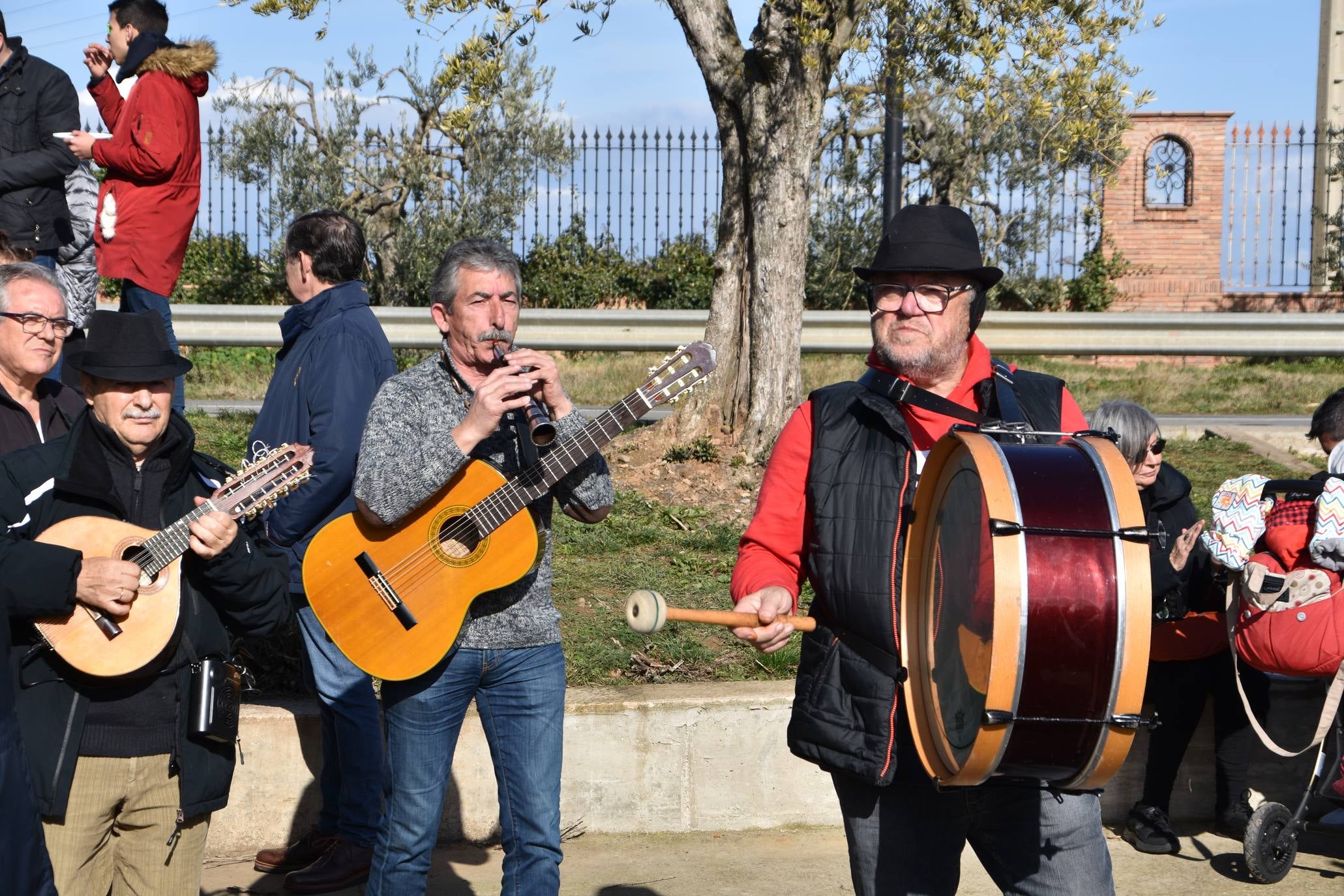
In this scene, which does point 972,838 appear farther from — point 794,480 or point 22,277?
point 22,277

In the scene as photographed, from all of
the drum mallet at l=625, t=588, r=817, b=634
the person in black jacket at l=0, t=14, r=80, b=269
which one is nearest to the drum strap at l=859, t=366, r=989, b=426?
the drum mallet at l=625, t=588, r=817, b=634

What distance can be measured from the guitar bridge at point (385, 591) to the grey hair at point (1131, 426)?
Result: 9.64 ft

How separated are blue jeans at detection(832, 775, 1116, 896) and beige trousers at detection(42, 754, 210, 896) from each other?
185 centimetres

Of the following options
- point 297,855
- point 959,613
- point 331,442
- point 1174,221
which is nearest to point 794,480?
point 959,613

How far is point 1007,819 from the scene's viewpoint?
10.8 ft

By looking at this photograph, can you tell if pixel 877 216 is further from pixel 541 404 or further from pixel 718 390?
pixel 541 404

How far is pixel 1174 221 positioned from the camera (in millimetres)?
20703

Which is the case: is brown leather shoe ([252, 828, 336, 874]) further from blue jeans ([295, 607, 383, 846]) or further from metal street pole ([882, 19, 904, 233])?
metal street pole ([882, 19, 904, 233])

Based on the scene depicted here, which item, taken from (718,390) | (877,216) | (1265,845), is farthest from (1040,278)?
(1265,845)

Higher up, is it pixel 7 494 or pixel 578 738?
pixel 7 494

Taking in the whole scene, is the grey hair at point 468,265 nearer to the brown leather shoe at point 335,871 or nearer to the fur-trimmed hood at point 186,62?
the brown leather shoe at point 335,871

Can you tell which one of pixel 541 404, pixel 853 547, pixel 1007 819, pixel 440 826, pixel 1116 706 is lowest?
pixel 440 826

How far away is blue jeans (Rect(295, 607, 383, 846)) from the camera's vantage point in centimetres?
494

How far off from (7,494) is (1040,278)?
17.1 metres
